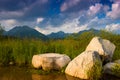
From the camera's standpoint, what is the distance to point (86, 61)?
14797 mm

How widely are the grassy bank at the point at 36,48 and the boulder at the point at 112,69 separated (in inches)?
102

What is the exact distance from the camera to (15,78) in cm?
1489

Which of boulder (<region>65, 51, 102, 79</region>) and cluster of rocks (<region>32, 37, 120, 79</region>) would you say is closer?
boulder (<region>65, 51, 102, 79</region>)

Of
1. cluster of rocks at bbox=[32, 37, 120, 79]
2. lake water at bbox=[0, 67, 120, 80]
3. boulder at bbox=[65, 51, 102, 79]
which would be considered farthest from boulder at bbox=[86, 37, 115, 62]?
lake water at bbox=[0, 67, 120, 80]

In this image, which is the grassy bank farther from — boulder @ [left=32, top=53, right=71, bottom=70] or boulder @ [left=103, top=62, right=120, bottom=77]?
boulder @ [left=103, top=62, right=120, bottom=77]

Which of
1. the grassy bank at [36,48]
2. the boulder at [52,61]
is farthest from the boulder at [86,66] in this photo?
the grassy bank at [36,48]

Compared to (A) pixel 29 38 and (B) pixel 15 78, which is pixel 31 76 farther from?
(A) pixel 29 38

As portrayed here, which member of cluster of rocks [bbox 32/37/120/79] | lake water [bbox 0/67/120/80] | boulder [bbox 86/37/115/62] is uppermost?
boulder [bbox 86/37/115/62]

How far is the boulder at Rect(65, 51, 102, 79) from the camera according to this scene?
1438 centimetres

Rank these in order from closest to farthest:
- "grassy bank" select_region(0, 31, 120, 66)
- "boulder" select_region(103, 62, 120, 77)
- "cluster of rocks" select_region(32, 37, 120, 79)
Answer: "cluster of rocks" select_region(32, 37, 120, 79), "boulder" select_region(103, 62, 120, 77), "grassy bank" select_region(0, 31, 120, 66)

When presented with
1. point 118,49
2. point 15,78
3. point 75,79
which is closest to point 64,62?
point 75,79

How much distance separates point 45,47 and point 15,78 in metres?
4.78

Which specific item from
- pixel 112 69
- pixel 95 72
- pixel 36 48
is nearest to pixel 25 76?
pixel 95 72

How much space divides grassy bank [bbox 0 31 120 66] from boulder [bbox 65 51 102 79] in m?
2.97
